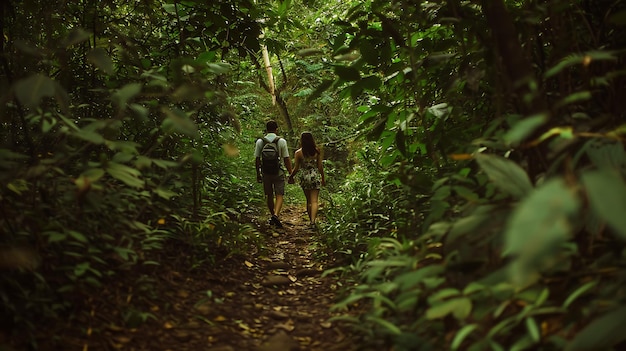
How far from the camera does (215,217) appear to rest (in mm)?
4879

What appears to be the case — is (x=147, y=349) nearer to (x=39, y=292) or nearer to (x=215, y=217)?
(x=39, y=292)

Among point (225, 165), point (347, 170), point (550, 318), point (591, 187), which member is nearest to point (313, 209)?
point (225, 165)

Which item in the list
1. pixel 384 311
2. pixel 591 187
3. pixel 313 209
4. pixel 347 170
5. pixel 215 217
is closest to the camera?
pixel 591 187

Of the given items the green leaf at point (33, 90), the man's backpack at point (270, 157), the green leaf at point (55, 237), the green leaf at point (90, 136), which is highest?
the man's backpack at point (270, 157)

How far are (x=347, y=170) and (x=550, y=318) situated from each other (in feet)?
40.4

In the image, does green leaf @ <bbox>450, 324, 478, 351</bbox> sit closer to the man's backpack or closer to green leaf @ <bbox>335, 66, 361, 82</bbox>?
green leaf @ <bbox>335, 66, 361, 82</bbox>

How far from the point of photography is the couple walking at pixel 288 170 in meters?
7.02

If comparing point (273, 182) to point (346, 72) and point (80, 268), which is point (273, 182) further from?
point (80, 268)

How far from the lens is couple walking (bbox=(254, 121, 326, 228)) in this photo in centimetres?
702

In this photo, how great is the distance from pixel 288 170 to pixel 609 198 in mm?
6249

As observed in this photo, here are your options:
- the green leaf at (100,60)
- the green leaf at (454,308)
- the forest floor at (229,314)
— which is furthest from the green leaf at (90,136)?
the green leaf at (454,308)

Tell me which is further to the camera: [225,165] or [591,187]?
[225,165]

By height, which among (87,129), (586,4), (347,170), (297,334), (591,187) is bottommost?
(297,334)

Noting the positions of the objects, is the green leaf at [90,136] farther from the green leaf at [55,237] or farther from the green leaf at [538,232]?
the green leaf at [538,232]
